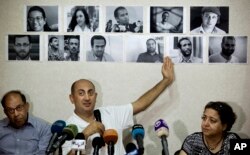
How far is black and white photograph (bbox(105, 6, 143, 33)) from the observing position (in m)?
2.65

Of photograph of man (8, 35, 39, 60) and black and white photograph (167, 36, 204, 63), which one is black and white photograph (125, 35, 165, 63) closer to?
black and white photograph (167, 36, 204, 63)

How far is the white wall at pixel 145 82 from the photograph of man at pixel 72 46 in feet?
0.25

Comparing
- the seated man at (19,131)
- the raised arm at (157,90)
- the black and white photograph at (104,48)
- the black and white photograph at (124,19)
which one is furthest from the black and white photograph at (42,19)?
the raised arm at (157,90)

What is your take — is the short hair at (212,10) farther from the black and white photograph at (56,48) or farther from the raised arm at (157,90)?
the black and white photograph at (56,48)

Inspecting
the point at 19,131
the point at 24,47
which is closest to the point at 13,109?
the point at 19,131

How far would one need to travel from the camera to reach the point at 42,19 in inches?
106

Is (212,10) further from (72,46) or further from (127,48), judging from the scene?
(72,46)

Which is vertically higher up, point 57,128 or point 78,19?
point 78,19

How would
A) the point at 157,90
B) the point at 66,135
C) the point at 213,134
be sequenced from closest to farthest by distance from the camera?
the point at 66,135 → the point at 213,134 → the point at 157,90

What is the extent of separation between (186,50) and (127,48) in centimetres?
47

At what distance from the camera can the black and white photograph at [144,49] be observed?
104 inches

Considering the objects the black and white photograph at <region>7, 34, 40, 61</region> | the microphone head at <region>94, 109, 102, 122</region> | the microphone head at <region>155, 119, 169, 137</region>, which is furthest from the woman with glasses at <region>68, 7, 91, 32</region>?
the microphone head at <region>155, 119, 169, 137</region>

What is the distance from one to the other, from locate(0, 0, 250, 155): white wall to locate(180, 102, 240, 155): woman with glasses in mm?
278

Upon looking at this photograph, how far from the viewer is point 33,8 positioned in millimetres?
2693
